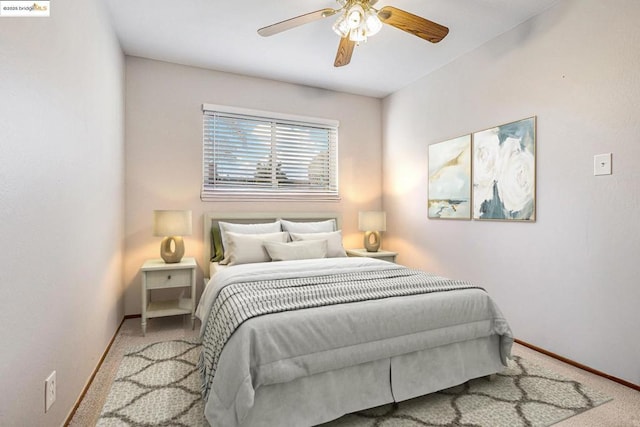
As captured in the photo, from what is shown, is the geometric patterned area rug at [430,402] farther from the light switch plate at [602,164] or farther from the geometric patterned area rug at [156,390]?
the light switch plate at [602,164]

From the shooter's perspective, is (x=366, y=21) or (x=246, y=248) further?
(x=246, y=248)

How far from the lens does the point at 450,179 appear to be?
3473 mm

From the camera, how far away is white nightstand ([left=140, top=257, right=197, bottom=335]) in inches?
114

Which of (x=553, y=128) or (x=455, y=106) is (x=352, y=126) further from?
(x=553, y=128)

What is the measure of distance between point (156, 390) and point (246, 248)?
1332 millimetres

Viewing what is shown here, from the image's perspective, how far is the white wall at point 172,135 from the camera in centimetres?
337

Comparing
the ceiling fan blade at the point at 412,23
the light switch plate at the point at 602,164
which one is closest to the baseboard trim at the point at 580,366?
the light switch plate at the point at 602,164

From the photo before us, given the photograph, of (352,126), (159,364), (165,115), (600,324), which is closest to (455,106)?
(352,126)

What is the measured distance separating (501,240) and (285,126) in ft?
8.63

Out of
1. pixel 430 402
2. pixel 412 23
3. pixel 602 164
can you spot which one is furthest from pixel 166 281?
pixel 602 164

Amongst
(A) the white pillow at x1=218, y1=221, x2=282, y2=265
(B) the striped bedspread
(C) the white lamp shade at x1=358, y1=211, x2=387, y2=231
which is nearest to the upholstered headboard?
(A) the white pillow at x1=218, y1=221, x2=282, y2=265

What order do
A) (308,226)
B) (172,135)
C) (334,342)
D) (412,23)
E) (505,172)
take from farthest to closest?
(308,226)
(172,135)
(505,172)
(412,23)
(334,342)

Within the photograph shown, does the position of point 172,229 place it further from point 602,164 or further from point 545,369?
point 602,164

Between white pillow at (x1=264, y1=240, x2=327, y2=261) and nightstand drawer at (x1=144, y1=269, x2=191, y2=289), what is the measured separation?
2.53 feet
